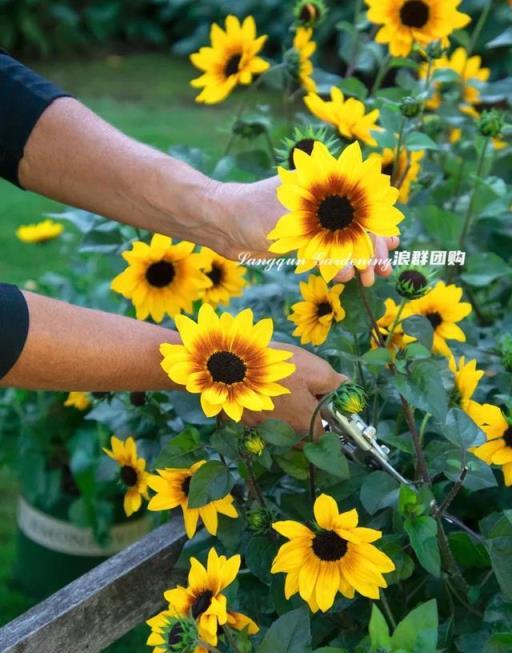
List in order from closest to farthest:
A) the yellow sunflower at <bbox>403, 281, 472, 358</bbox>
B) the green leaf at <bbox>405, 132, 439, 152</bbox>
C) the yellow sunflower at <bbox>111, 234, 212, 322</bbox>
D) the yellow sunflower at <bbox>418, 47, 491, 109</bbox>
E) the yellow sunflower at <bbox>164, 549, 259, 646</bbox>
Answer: the yellow sunflower at <bbox>164, 549, 259, 646</bbox> < the yellow sunflower at <bbox>403, 281, 472, 358</bbox> < the yellow sunflower at <bbox>111, 234, 212, 322</bbox> < the green leaf at <bbox>405, 132, 439, 152</bbox> < the yellow sunflower at <bbox>418, 47, 491, 109</bbox>

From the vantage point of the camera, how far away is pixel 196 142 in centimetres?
440

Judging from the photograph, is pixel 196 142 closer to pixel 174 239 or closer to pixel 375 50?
pixel 375 50

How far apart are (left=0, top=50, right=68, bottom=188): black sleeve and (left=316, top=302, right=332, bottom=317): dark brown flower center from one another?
1.50 ft

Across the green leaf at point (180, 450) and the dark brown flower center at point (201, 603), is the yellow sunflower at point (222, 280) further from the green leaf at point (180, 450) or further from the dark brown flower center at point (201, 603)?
the dark brown flower center at point (201, 603)

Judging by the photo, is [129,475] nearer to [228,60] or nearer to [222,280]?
[222,280]

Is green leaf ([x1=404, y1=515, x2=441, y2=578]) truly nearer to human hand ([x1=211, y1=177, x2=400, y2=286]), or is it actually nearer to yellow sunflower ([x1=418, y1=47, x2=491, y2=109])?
human hand ([x1=211, y1=177, x2=400, y2=286])

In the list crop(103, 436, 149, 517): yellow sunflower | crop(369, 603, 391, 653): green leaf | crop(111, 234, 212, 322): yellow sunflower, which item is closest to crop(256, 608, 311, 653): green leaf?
crop(369, 603, 391, 653): green leaf

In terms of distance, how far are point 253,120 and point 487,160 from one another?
357 mm

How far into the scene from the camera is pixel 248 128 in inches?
64.7

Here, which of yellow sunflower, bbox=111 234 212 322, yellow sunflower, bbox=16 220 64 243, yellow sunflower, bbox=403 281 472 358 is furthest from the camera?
yellow sunflower, bbox=16 220 64 243

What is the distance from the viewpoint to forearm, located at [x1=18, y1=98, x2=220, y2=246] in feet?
4.28

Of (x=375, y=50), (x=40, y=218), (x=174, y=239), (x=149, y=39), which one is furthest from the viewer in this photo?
(x=149, y=39)

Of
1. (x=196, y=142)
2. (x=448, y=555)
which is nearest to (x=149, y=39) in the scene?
(x=196, y=142)

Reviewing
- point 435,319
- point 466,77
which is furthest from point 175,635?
point 466,77
